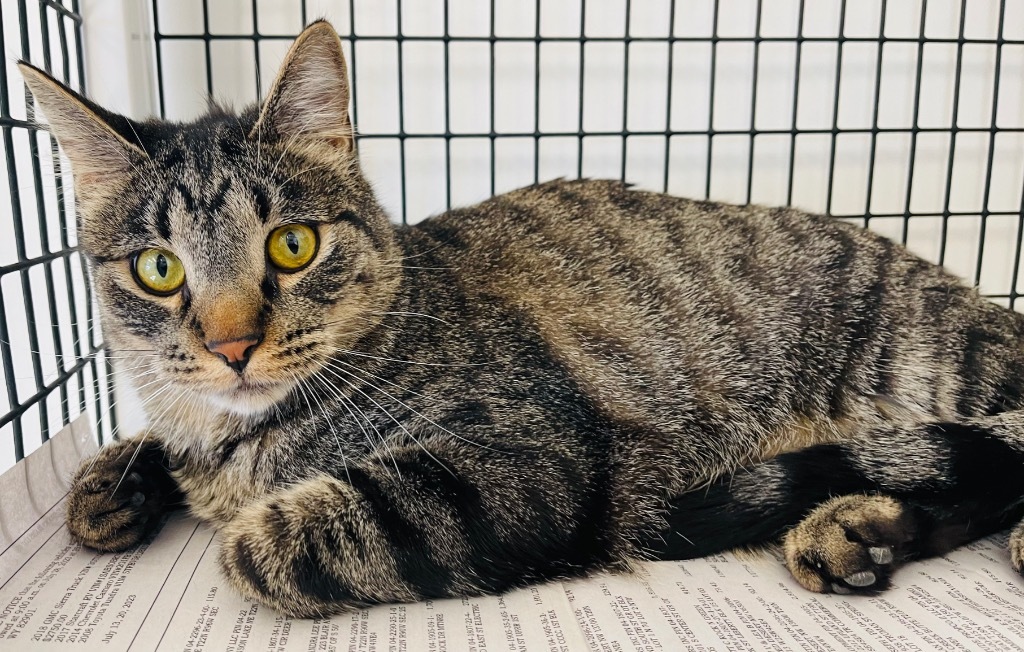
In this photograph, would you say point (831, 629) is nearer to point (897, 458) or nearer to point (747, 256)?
point (897, 458)

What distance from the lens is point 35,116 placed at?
3.47 feet

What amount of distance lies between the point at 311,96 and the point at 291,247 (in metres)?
0.22

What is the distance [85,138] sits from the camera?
0.97 meters

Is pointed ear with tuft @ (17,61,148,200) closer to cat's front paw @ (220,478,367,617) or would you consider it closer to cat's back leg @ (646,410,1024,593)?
cat's front paw @ (220,478,367,617)

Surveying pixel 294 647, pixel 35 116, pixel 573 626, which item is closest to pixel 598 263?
pixel 573 626

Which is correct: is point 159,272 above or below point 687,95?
below

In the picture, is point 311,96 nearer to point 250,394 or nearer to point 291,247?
point 291,247

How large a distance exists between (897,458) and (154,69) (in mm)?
1418

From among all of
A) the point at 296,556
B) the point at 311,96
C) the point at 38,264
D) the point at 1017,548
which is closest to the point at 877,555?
the point at 1017,548

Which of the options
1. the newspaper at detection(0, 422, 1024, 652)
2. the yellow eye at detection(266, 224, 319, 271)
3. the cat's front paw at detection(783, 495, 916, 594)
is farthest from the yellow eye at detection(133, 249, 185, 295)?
the cat's front paw at detection(783, 495, 916, 594)

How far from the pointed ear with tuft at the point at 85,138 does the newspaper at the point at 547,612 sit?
1.52 ft

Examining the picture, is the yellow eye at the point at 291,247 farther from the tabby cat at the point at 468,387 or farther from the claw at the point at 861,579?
the claw at the point at 861,579

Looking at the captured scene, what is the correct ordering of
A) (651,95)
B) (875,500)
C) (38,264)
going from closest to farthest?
(875,500)
(38,264)
(651,95)

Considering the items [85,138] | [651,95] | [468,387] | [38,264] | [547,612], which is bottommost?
[547,612]
